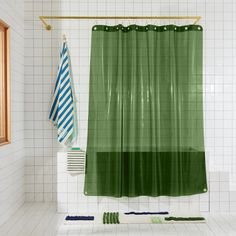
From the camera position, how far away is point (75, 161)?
13.1ft

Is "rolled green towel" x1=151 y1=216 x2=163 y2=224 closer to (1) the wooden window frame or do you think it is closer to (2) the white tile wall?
(2) the white tile wall

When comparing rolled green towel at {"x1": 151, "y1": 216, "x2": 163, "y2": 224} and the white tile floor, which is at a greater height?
rolled green towel at {"x1": 151, "y1": 216, "x2": 163, "y2": 224}

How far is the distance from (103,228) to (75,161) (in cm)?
75

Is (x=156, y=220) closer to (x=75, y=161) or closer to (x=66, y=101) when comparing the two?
(x=75, y=161)

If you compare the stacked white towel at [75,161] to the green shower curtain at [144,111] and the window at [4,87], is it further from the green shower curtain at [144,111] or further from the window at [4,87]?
the window at [4,87]

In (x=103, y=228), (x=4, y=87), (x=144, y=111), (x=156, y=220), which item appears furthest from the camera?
(x=144, y=111)

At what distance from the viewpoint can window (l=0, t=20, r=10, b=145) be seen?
384cm

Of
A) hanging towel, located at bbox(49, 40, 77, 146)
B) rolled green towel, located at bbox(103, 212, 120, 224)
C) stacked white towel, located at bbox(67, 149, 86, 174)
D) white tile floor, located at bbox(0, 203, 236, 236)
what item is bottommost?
white tile floor, located at bbox(0, 203, 236, 236)

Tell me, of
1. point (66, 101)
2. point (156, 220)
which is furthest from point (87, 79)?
point (156, 220)

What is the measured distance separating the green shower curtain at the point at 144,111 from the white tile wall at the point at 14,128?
30.7 inches

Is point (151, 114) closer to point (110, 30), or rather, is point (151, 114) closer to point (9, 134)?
point (110, 30)

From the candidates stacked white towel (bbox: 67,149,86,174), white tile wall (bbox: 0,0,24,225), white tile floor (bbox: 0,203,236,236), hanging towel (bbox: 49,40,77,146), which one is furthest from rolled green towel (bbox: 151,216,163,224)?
white tile wall (bbox: 0,0,24,225)

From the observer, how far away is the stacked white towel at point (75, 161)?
3.99 m

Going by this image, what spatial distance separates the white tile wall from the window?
10 centimetres
